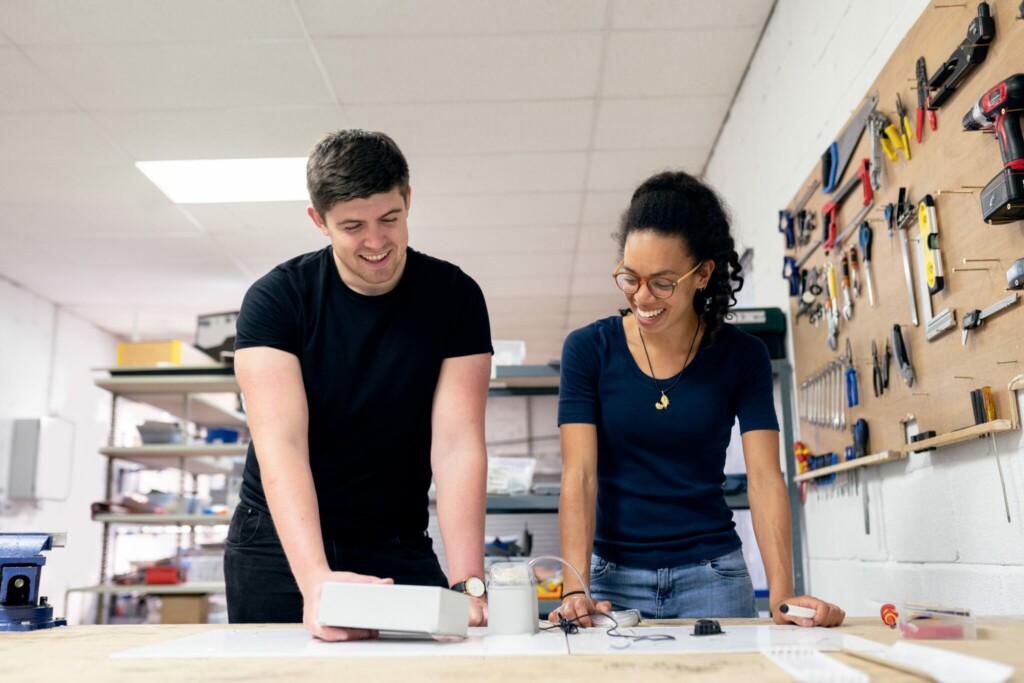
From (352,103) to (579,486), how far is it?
95.2 inches

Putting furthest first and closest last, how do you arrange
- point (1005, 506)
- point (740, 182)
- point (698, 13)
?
point (740, 182)
point (698, 13)
point (1005, 506)

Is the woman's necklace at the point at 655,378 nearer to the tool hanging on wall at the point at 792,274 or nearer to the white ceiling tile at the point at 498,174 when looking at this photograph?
the tool hanging on wall at the point at 792,274

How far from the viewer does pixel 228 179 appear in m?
4.12

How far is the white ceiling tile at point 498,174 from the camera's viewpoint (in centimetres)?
393

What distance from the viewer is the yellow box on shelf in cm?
443

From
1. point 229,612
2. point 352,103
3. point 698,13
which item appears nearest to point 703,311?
point 229,612

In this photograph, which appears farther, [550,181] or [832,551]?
[550,181]

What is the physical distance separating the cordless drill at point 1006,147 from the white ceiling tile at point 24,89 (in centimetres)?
292

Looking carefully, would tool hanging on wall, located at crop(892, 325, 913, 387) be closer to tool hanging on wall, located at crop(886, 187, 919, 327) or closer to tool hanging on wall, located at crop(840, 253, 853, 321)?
tool hanging on wall, located at crop(886, 187, 919, 327)

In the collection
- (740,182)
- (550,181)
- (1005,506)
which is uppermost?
(550,181)

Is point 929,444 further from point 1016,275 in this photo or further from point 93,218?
point 93,218

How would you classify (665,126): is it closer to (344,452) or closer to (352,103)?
(352,103)

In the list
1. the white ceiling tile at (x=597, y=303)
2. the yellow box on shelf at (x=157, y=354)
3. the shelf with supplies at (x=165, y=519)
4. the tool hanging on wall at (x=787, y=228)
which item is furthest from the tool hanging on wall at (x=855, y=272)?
the white ceiling tile at (x=597, y=303)

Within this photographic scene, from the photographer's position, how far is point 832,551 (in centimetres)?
232
